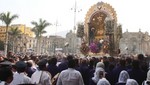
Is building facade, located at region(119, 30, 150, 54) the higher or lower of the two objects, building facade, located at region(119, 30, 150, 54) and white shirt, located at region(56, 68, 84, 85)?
the higher

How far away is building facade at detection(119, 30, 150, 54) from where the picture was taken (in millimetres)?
96969

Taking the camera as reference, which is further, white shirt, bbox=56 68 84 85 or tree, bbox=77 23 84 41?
tree, bbox=77 23 84 41

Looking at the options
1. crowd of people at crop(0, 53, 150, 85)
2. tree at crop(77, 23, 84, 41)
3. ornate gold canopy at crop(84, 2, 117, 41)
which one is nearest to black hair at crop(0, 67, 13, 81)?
crowd of people at crop(0, 53, 150, 85)

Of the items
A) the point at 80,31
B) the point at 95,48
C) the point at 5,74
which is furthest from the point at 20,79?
the point at 80,31

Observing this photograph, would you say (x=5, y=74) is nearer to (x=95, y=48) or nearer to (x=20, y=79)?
(x=20, y=79)

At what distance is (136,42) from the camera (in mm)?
102375

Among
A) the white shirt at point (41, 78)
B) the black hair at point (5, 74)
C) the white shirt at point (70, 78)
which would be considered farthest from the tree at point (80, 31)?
the black hair at point (5, 74)

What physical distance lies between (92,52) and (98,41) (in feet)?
6.42

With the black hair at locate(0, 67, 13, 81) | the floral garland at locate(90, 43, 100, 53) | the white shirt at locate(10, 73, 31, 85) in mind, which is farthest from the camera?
the floral garland at locate(90, 43, 100, 53)

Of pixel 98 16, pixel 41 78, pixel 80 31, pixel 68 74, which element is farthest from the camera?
pixel 98 16

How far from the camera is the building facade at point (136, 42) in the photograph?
96969 mm

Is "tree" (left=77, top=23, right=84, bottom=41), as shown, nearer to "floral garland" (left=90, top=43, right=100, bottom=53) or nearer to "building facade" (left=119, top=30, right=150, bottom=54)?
"floral garland" (left=90, top=43, right=100, bottom=53)

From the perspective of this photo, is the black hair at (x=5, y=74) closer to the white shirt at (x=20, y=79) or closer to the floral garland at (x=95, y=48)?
the white shirt at (x=20, y=79)

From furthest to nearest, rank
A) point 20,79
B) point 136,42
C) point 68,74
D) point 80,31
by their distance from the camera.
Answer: point 136,42
point 80,31
point 68,74
point 20,79
